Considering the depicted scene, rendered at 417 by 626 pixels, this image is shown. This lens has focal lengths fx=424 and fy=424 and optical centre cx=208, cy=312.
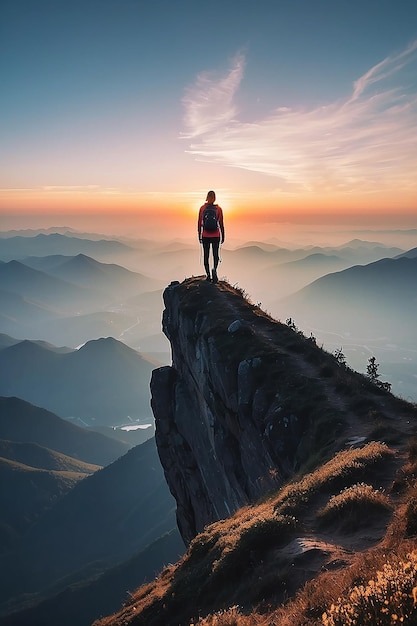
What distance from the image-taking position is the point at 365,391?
2098 centimetres

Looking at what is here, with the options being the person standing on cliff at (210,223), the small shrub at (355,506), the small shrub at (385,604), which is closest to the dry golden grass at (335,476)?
the small shrub at (355,506)

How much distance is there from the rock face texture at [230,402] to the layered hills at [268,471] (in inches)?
3.8

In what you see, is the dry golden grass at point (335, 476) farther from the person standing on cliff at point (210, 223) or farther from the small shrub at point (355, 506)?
the person standing on cliff at point (210, 223)

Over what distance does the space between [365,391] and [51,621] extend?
170 meters

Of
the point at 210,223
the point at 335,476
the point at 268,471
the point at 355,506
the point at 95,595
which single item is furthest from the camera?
the point at 95,595

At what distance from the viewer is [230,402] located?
2591 centimetres

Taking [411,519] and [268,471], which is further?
[268,471]

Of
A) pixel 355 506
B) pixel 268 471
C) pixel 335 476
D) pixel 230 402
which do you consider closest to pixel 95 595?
pixel 230 402

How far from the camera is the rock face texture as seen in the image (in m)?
20.3

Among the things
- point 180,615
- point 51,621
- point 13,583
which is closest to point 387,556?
point 180,615

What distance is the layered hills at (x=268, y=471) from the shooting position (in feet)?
28.4

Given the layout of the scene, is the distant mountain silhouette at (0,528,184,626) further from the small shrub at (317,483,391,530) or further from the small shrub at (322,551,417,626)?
the small shrub at (322,551,417,626)

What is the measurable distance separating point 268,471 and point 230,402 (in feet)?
17.9

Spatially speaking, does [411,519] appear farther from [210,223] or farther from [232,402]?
[210,223]
